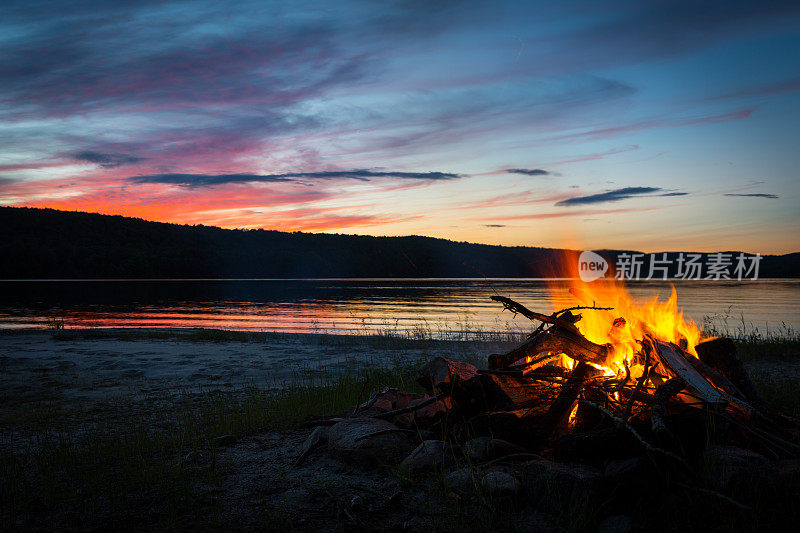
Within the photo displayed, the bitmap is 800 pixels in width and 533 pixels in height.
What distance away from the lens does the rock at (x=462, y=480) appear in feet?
12.3

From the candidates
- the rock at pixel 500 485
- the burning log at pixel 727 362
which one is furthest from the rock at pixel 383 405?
the burning log at pixel 727 362

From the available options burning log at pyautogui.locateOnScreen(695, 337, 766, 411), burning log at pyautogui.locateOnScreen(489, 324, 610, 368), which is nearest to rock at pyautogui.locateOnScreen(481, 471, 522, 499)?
burning log at pyautogui.locateOnScreen(489, 324, 610, 368)

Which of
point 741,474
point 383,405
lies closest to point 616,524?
point 741,474

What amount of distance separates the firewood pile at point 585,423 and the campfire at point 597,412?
10mm

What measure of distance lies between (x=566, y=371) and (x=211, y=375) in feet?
27.1

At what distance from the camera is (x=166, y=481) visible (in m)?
4.32

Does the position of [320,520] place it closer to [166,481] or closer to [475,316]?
[166,481]

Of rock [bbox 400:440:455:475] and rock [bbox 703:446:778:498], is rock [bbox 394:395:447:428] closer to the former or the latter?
rock [bbox 400:440:455:475]

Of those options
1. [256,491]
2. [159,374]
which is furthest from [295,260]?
[256,491]

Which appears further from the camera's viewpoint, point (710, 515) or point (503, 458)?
point (503, 458)

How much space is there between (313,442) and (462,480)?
173cm

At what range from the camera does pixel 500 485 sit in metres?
3.63

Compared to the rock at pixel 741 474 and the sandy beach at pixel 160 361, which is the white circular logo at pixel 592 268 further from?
the sandy beach at pixel 160 361

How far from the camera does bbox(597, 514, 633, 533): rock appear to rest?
310 centimetres
